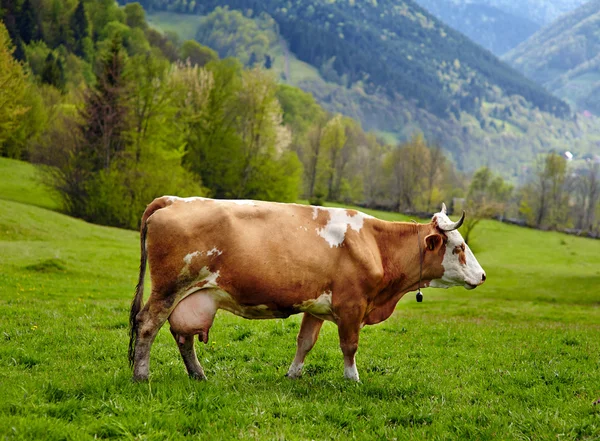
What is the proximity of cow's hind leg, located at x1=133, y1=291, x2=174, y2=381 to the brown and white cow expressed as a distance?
14mm

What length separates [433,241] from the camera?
982cm

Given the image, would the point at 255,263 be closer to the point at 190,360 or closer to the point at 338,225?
the point at 338,225

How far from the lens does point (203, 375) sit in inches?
339

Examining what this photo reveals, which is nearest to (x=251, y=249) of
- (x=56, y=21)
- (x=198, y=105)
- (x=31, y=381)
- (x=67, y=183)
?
(x=31, y=381)

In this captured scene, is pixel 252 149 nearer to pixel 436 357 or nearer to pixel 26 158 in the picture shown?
pixel 26 158

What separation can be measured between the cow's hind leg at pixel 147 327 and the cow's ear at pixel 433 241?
4.46 m

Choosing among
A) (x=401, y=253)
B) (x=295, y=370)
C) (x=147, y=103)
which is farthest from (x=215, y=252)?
(x=147, y=103)

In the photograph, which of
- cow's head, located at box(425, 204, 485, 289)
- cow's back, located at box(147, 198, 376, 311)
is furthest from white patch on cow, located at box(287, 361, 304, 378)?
cow's head, located at box(425, 204, 485, 289)

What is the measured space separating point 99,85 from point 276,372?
48023 mm

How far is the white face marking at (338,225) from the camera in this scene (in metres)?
9.08

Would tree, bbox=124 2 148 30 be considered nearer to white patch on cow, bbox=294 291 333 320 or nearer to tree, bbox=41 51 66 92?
tree, bbox=41 51 66 92

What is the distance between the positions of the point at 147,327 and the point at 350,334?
3134 millimetres

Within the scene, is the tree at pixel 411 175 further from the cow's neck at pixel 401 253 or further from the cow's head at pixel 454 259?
the cow's neck at pixel 401 253

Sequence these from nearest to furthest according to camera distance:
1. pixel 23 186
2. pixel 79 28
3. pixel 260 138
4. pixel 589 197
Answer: pixel 23 186
pixel 260 138
pixel 589 197
pixel 79 28
